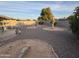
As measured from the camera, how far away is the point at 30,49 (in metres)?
4.15

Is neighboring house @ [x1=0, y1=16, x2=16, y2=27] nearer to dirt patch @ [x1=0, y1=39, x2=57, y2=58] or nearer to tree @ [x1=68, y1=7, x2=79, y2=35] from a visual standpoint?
dirt patch @ [x1=0, y1=39, x2=57, y2=58]

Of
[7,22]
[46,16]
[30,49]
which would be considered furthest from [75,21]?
[7,22]

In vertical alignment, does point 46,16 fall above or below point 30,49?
above

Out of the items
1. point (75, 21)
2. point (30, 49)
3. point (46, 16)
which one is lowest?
point (30, 49)

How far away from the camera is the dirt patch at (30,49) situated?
4.03 metres

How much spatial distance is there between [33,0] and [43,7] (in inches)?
8.5

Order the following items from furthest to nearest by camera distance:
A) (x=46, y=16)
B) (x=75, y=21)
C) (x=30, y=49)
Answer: (x=75, y=21) → (x=46, y=16) → (x=30, y=49)

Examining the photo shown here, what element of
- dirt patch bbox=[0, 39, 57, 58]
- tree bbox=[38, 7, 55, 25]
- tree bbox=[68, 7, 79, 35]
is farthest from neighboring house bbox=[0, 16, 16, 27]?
tree bbox=[68, 7, 79, 35]

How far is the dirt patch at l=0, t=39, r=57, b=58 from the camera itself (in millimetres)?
4031

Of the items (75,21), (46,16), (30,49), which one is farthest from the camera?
(75,21)

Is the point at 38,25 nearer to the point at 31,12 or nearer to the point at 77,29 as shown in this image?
the point at 31,12

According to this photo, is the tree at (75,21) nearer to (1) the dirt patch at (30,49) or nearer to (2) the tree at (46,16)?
(2) the tree at (46,16)

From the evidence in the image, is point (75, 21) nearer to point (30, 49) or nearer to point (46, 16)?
point (46, 16)

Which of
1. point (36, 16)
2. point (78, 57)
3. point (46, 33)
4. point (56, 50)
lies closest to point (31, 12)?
point (36, 16)
